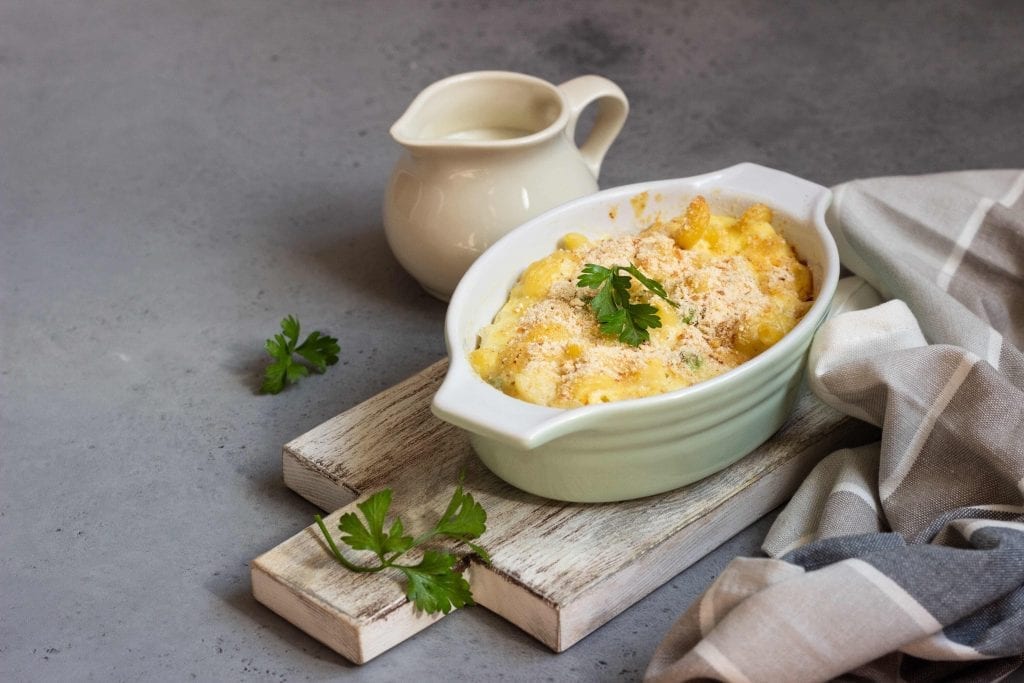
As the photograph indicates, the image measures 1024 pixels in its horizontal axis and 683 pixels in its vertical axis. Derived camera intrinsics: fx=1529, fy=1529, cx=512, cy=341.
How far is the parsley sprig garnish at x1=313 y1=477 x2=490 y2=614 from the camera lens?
1729 mm

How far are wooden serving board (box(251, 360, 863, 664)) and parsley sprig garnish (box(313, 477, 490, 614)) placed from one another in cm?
2

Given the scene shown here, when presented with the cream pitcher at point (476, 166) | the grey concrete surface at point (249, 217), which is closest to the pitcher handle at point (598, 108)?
the cream pitcher at point (476, 166)

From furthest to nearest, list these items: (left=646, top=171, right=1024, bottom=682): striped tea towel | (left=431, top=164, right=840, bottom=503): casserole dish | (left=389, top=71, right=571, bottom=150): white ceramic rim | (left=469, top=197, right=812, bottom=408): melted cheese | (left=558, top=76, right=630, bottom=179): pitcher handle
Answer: (left=558, top=76, right=630, bottom=179): pitcher handle, (left=389, top=71, right=571, bottom=150): white ceramic rim, (left=469, top=197, right=812, bottom=408): melted cheese, (left=431, top=164, right=840, bottom=503): casserole dish, (left=646, top=171, right=1024, bottom=682): striped tea towel

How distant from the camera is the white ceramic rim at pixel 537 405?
167cm

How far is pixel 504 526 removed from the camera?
1812 millimetres

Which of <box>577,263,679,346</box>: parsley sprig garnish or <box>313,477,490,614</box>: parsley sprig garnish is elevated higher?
<box>577,263,679,346</box>: parsley sprig garnish

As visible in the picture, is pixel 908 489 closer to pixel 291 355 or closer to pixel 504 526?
pixel 504 526

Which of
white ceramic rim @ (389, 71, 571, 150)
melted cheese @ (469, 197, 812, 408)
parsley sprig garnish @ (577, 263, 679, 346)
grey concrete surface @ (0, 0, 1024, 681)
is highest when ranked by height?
white ceramic rim @ (389, 71, 571, 150)

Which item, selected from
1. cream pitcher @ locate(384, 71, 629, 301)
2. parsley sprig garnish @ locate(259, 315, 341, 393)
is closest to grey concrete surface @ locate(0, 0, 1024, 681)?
parsley sprig garnish @ locate(259, 315, 341, 393)

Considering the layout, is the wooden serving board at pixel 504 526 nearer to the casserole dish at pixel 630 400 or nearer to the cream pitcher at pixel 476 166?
the casserole dish at pixel 630 400

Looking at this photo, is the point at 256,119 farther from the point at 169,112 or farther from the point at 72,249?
the point at 72,249

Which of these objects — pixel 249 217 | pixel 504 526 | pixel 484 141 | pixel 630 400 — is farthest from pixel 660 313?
pixel 249 217

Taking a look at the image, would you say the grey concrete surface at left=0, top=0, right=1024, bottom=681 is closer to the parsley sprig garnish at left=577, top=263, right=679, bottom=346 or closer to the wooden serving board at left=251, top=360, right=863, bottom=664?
the wooden serving board at left=251, top=360, right=863, bottom=664

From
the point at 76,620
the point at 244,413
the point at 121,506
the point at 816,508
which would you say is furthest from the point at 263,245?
the point at 816,508
